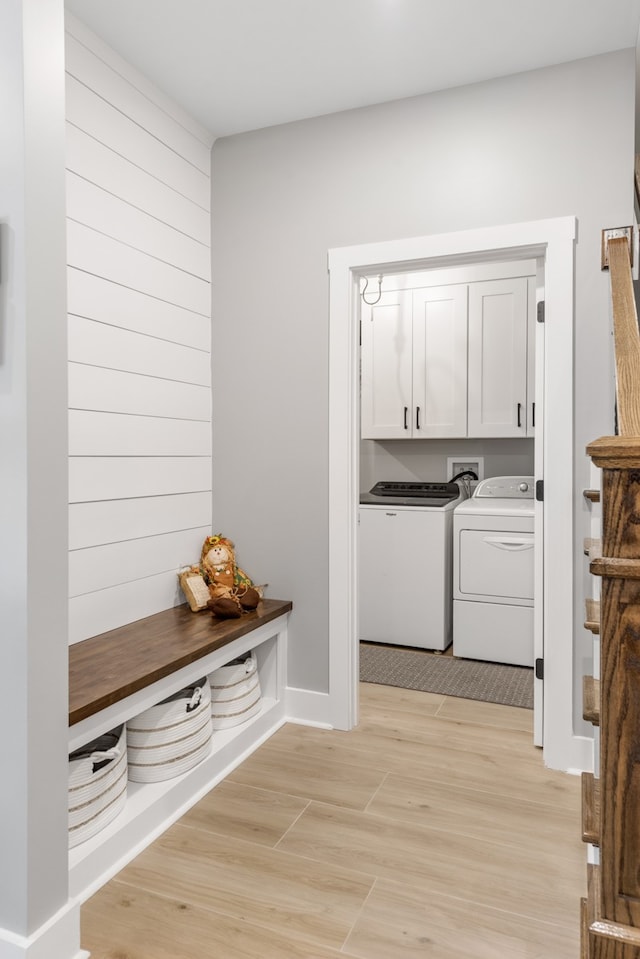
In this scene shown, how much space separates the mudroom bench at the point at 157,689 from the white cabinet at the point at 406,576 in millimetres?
1136

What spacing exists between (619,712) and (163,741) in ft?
5.53

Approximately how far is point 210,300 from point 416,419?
1.74 m

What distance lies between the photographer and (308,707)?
9.26ft

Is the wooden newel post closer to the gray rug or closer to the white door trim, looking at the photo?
the white door trim

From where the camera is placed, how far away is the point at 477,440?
4352mm

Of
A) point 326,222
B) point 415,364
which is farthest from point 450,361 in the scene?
point 326,222

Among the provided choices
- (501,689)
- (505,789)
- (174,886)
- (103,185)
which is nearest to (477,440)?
(501,689)

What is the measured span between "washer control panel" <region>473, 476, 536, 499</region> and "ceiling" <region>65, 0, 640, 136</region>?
2.33 meters

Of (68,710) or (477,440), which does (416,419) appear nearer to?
(477,440)

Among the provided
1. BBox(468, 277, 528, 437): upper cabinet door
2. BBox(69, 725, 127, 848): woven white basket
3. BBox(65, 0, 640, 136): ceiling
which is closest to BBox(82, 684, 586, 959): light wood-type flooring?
BBox(69, 725, 127, 848): woven white basket

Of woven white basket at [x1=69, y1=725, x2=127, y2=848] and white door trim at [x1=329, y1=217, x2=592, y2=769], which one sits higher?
white door trim at [x1=329, y1=217, x2=592, y2=769]

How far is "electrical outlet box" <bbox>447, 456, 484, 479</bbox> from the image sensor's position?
14.3 feet

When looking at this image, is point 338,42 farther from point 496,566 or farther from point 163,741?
point 496,566

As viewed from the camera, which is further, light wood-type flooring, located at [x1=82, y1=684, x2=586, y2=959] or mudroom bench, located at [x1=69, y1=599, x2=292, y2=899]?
mudroom bench, located at [x1=69, y1=599, x2=292, y2=899]
